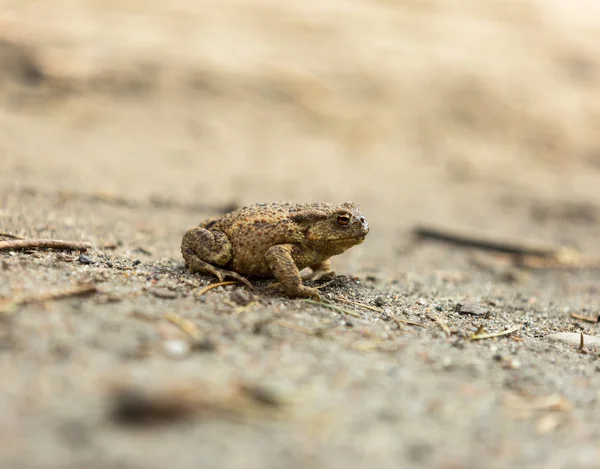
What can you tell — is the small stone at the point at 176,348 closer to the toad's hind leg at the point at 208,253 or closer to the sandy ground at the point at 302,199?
the sandy ground at the point at 302,199

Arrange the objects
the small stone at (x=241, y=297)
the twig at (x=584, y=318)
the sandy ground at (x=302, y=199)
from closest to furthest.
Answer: the sandy ground at (x=302, y=199)
the small stone at (x=241, y=297)
the twig at (x=584, y=318)

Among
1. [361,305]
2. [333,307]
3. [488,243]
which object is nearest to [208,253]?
[333,307]

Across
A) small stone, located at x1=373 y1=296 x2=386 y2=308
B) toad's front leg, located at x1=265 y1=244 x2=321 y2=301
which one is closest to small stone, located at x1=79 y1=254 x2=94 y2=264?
toad's front leg, located at x1=265 y1=244 x2=321 y2=301

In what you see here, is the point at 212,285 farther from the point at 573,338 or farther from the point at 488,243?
the point at 488,243

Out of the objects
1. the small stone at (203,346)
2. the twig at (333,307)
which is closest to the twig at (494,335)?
the twig at (333,307)

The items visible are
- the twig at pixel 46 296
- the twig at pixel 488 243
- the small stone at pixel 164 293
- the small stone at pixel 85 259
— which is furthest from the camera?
the twig at pixel 488 243
